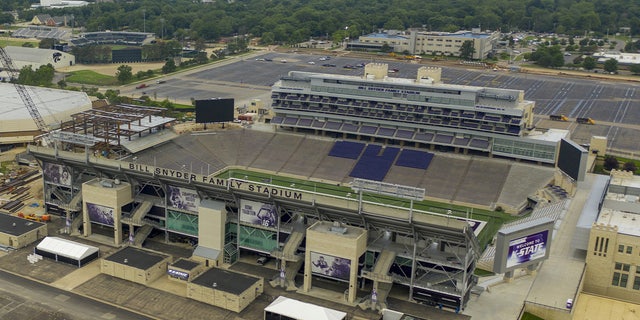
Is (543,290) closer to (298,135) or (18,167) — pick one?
(298,135)

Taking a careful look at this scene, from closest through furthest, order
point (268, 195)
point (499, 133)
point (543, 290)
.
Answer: point (543, 290)
point (268, 195)
point (499, 133)

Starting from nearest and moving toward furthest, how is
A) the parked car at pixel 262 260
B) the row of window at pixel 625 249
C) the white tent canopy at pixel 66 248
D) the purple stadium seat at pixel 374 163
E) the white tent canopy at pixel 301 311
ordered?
the white tent canopy at pixel 301 311, the row of window at pixel 625 249, the white tent canopy at pixel 66 248, the parked car at pixel 262 260, the purple stadium seat at pixel 374 163

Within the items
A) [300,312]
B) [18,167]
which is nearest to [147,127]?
[18,167]

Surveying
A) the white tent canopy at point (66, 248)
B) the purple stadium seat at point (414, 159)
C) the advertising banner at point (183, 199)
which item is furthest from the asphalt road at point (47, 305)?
the purple stadium seat at point (414, 159)

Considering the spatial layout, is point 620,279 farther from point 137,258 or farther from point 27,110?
point 27,110

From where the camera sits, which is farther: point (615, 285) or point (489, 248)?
point (489, 248)

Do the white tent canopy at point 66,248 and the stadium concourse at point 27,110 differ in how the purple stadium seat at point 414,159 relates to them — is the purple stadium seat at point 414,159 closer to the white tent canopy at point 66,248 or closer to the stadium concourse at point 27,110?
the white tent canopy at point 66,248

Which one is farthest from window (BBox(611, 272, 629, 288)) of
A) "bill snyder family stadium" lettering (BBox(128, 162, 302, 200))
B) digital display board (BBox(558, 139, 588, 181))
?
"bill snyder family stadium" lettering (BBox(128, 162, 302, 200))

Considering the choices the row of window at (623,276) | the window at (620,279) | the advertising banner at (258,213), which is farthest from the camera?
the advertising banner at (258,213)
